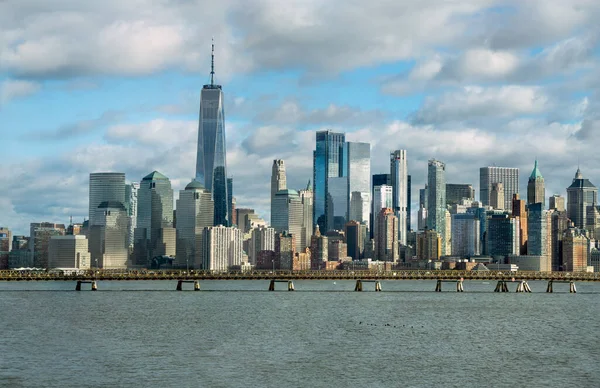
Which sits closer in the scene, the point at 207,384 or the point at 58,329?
the point at 207,384

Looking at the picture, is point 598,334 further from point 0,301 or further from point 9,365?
point 0,301

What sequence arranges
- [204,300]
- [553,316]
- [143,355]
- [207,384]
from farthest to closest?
[204,300] → [553,316] → [143,355] → [207,384]

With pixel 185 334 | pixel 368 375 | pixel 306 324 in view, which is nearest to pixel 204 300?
pixel 306 324

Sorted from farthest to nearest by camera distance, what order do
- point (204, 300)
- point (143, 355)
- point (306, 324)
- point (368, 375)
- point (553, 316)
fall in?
point (204, 300) → point (553, 316) → point (306, 324) → point (143, 355) → point (368, 375)

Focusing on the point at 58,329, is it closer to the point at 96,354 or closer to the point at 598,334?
the point at 96,354

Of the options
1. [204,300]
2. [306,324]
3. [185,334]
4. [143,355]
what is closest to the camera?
[143,355]

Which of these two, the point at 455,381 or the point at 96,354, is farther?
the point at 96,354

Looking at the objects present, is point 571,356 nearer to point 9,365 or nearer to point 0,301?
point 9,365

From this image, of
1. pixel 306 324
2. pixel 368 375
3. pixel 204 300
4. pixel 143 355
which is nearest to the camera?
pixel 368 375

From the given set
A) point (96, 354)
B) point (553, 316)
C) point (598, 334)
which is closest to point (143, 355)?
point (96, 354)
